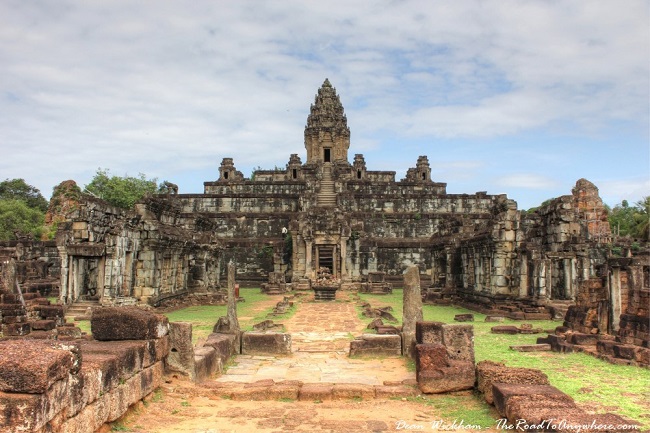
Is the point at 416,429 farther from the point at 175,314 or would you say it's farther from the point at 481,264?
the point at 481,264

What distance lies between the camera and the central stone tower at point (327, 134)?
54656 millimetres

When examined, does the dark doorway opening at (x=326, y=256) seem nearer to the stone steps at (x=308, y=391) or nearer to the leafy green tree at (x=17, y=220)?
the leafy green tree at (x=17, y=220)

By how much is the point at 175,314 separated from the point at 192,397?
13672 millimetres

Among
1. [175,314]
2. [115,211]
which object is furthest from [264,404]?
[115,211]

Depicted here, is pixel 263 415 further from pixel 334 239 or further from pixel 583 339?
pixel 334 239

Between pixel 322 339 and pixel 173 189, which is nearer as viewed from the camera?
pixel 322 339

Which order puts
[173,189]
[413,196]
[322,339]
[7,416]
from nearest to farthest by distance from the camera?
[7,416] → [322,339] → [173,189] → [413,196]

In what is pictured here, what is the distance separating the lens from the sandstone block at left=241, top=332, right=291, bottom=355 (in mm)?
12195

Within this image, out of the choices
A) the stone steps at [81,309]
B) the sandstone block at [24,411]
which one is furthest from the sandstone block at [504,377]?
the stone steps at [81,309]

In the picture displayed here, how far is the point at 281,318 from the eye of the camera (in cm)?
1975

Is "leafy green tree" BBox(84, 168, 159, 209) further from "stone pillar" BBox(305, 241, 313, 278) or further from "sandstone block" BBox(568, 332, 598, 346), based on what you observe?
"sandstone block" BBox(568, 332, 598, 346)

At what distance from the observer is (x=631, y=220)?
2621 inches

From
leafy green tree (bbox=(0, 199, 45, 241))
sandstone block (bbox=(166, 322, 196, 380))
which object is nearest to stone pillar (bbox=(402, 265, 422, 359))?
sandstone block (bbox=(166, 322, 196, 380))

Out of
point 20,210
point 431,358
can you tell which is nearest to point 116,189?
point 20,210
